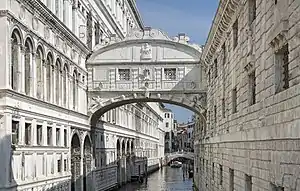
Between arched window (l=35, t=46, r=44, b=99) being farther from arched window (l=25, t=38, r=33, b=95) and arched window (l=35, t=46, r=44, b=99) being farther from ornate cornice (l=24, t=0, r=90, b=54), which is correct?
ornate cornice (l=24, t=0, r=90, b=54)

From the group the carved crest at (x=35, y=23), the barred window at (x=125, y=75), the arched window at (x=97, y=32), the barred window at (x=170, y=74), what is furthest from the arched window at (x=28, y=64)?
the arched window at (x=97, y=32)

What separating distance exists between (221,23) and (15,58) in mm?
6280

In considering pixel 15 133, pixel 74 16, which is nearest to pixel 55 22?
pixel 74 16

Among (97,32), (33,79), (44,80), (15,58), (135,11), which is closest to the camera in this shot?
(15,58)

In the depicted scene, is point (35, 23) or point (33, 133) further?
point (35, 23)

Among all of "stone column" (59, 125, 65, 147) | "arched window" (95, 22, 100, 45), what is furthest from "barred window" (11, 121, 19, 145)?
"arched window" (95, 22, 100, 45)

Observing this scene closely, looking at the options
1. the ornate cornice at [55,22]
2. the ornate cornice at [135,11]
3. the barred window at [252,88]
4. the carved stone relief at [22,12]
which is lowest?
the barred window at [252,88]

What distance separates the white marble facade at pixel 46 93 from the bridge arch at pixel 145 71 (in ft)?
2.87

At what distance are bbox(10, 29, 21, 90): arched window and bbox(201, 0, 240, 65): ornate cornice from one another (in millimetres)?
6040

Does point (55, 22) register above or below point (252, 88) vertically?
above

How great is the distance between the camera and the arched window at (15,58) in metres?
16.5

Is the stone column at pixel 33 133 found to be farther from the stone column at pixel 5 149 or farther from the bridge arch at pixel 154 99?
the bridge arch at pixel 154 99

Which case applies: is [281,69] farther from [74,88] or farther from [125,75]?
[125,75]

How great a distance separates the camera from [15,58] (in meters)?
16.7
